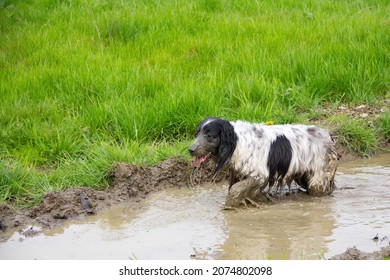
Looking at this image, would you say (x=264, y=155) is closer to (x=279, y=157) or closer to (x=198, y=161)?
(x=279, y=157)

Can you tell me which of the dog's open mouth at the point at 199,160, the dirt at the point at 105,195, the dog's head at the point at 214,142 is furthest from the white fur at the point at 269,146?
the dirt at the point at 105,195

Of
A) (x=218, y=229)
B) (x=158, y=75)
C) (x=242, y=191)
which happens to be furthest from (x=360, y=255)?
(x=158, y=75)

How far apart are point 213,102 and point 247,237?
2.76m

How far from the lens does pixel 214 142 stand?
6.75m

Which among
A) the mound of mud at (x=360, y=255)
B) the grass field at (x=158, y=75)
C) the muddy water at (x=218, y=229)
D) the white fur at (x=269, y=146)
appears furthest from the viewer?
the grass field at (x=158, y=75)

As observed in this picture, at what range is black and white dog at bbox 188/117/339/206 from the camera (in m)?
6.78

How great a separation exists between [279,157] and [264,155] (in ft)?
0.48

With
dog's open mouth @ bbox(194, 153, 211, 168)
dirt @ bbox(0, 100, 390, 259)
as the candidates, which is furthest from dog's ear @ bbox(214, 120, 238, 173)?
dirt @ bbox(0, 100, 390, 259)

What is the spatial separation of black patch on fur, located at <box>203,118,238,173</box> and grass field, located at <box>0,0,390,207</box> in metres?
1.14

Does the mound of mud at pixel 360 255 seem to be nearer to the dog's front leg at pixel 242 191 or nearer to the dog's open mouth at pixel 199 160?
the dog's front leg at pixel 242 191

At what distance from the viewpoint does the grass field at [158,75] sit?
8.05 metres

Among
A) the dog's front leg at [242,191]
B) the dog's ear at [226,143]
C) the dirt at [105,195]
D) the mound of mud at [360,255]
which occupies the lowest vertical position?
the dirt at [105,195]

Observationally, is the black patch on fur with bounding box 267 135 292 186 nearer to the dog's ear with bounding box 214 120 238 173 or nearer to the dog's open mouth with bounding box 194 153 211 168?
the dog's ear with bounding box 214 120 238 173
